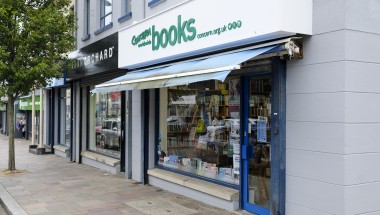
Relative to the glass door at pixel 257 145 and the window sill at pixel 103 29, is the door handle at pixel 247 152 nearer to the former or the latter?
the glass door at pixel 257 145

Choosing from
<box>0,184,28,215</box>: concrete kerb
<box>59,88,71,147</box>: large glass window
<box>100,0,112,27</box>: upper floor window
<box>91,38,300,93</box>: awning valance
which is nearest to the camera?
<box>91,38,300,93</box>: awning valance

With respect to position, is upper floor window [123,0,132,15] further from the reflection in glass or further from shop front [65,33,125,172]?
the reflection in glass

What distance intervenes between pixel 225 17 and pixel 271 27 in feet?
3.37

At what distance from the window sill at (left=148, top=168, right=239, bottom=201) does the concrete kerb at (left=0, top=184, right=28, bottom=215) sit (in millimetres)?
2777

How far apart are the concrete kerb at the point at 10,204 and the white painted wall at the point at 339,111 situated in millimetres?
4676

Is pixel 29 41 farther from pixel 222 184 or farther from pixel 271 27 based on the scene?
pixel 271 27

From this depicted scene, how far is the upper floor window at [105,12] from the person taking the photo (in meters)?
11.7

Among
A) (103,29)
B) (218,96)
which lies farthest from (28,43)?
(218,96)

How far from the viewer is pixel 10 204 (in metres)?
7.42

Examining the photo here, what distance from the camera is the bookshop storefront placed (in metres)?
5.43

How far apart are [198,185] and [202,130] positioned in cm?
118

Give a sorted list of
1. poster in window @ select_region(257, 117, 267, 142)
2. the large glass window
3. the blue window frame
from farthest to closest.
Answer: the large glass window < the blue window frame < poster in window @ select_region(257, 117, 267, 142)

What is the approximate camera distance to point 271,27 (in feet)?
16.5

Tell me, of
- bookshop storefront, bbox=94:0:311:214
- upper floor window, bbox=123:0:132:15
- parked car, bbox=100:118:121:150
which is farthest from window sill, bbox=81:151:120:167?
upper floor window, bbox=123:0:132:15
